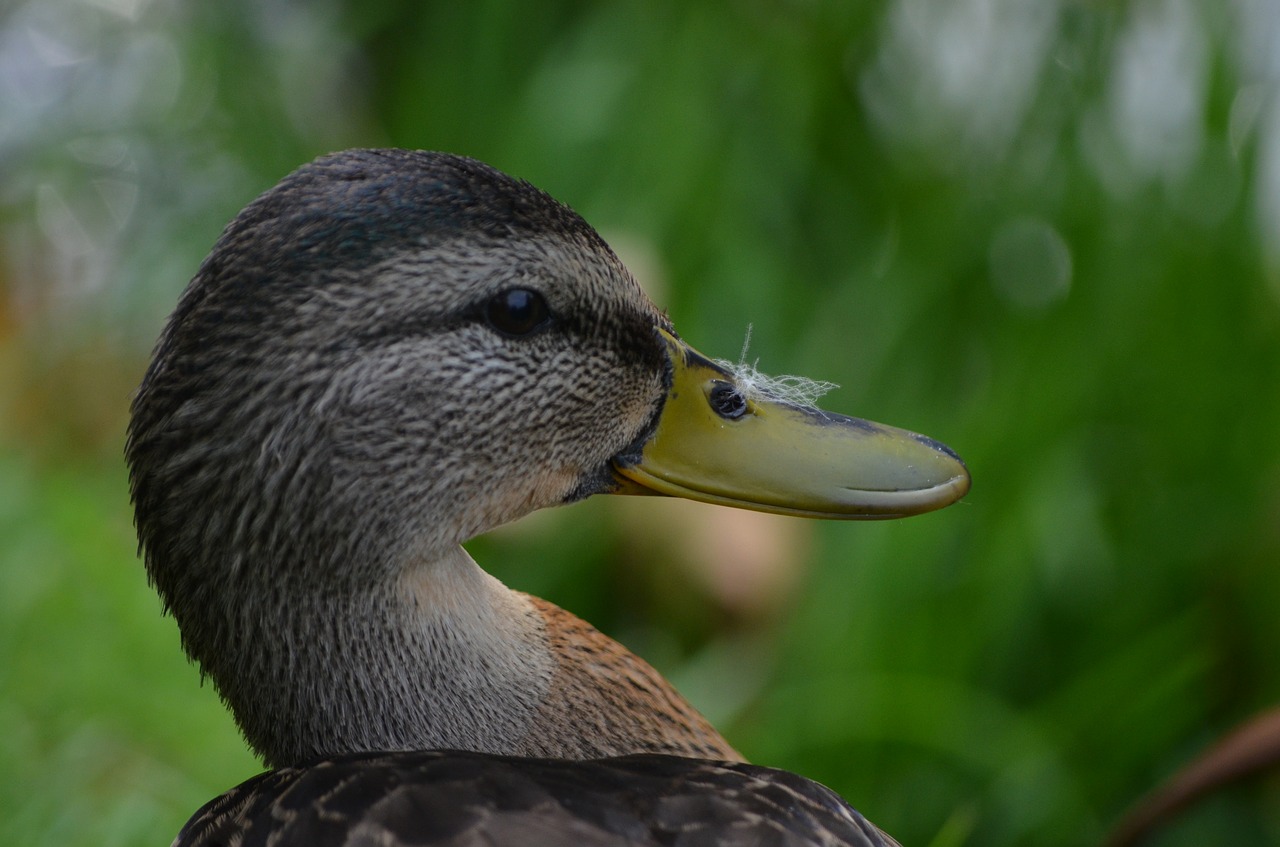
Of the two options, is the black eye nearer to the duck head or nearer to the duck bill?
the duck head

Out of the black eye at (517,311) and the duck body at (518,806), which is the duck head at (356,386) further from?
the duck body at (518,806)

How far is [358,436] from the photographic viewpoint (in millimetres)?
1015

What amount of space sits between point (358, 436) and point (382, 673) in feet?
0.65

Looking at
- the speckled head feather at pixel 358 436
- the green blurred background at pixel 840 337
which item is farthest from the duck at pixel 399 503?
the green blurred background at pixel 840 337

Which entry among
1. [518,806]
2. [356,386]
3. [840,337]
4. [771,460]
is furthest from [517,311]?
[840,337]

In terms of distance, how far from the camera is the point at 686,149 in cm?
280

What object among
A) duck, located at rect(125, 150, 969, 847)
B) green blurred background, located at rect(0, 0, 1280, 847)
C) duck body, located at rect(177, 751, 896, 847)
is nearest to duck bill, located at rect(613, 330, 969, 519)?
duck, located at rect(125, 150, 969, 847)

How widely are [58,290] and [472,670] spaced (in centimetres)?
241

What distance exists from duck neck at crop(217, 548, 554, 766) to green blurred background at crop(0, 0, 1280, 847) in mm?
770

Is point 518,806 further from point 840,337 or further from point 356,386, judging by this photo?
point 840,337

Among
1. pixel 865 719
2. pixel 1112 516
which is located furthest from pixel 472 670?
pixel 1112 516

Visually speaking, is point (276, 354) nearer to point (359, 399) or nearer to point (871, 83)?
point (359, 399)

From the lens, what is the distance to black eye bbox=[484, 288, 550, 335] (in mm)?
1065

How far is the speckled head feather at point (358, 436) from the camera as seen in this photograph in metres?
1.00
